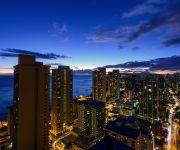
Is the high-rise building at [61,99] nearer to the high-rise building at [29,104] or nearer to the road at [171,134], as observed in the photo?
the high-rise building at [29,104]

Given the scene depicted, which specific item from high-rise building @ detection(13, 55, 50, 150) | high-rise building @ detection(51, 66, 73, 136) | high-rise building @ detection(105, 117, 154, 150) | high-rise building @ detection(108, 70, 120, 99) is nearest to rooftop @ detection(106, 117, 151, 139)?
high-rise building @ detection(105, 117, 154, 150)

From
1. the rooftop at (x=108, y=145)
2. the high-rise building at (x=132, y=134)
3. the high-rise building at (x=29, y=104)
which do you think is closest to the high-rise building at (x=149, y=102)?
the high-rise building at (x=132, y=134)

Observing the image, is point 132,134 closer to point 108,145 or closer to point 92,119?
point 92,119

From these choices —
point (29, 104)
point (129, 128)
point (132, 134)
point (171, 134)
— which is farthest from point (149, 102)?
point (29, 104)

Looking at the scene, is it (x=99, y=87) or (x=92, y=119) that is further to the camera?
(x=99, y=87)

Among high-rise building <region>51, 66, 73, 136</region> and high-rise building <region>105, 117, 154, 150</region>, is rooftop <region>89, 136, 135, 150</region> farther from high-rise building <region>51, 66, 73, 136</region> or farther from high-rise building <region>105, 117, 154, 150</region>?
high-rise building <region>51, 66, 73, 136</region>

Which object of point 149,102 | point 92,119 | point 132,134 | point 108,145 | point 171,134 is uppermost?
point 108,145

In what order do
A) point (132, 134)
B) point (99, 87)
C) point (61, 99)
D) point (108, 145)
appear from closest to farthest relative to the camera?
point (108, 145) < point (132, 134) < point (61, 99) < point (99, 87)

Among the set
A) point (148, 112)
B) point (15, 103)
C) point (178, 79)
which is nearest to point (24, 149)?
point (15, 103)
